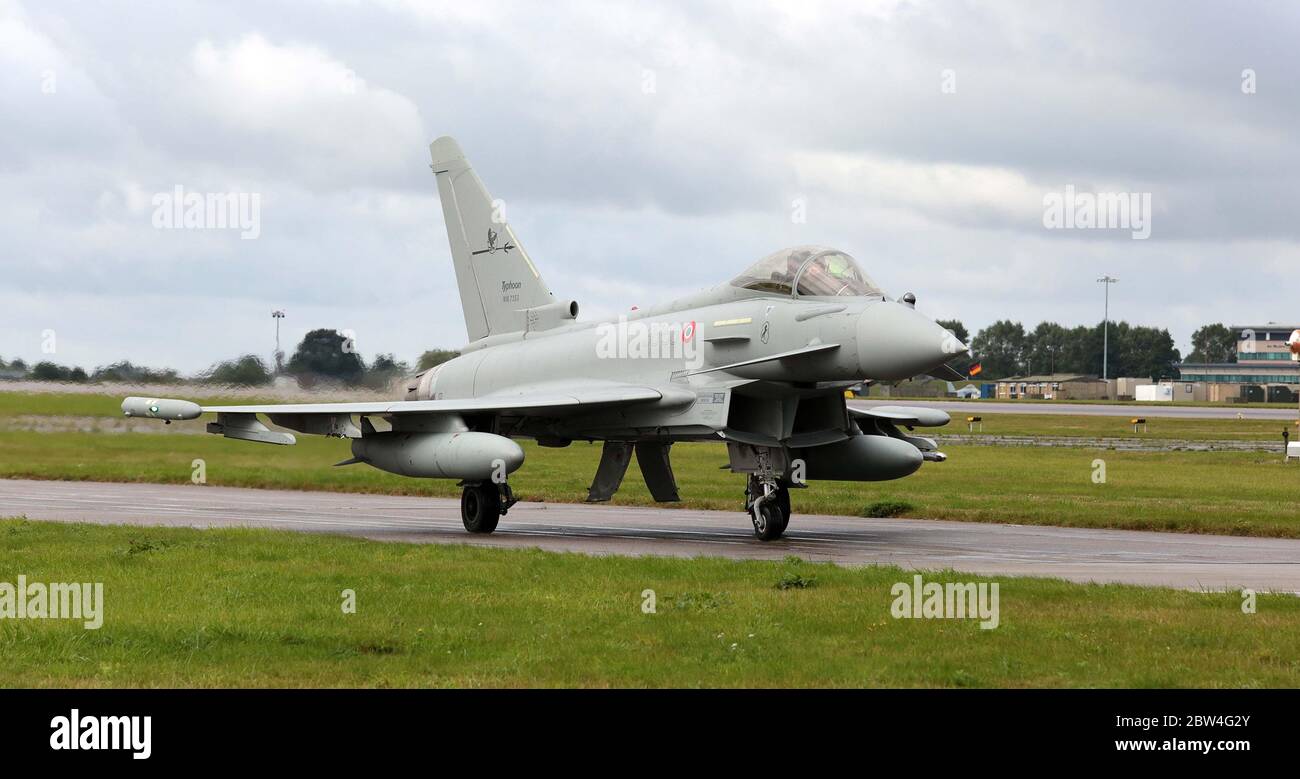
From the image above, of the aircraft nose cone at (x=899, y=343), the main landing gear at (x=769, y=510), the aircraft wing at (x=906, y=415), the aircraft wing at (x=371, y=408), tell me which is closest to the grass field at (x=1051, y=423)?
the aircraft wing at (x=371, y=408)

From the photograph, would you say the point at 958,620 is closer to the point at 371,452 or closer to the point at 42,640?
the point at 42,640

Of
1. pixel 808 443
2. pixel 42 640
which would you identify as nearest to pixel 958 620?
pixel 42 640

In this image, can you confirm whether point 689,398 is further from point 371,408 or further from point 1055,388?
point 1055,388

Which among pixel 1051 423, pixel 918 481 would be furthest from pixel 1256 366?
pixel 918 481

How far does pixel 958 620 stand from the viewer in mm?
11195

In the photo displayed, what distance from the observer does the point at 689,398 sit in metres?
19.4

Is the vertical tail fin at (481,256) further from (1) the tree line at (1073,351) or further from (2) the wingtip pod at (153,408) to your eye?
(1) the tree line at (1073,351)

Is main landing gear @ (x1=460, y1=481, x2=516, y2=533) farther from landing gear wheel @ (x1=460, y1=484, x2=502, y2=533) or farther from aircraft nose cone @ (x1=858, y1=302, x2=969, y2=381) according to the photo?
aircraft nose cone @ (x1=858, y1=302, x2=969, y2=381)

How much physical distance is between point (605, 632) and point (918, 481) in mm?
21927

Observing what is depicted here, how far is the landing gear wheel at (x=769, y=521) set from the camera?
761 inches

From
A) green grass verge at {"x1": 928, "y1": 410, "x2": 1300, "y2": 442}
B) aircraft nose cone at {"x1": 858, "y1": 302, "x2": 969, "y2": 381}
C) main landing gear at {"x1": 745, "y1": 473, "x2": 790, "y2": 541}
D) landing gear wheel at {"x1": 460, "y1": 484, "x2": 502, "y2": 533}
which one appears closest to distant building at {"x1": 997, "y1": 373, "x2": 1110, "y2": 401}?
green grass verge at {"x1": 928, "y1": 410, "x2": 1300, "y2": 442}

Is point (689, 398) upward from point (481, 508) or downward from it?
upward
